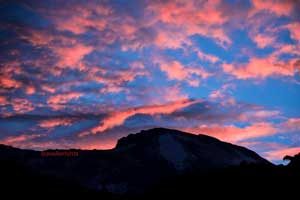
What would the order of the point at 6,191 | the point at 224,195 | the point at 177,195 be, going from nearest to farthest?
the point at 224,195, the point at 6,191, the point at 177,195

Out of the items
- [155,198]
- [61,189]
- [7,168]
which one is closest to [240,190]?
[155,198]

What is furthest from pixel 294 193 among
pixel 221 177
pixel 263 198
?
pixel 221 177

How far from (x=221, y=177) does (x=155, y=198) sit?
11570mm

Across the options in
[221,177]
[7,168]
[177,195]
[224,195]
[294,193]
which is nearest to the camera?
[294,193]

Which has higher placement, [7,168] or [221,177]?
[7,168]

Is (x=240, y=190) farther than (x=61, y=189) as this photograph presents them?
No

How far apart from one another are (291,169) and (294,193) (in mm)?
12234

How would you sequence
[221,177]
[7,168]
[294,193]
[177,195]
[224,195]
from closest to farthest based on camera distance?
[294,193] < [224,195] < [177,195] < [221,177] < [7,168]

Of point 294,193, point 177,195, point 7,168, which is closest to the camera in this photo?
point 294,193

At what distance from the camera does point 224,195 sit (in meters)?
50.7

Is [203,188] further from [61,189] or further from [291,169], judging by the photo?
[61,189]

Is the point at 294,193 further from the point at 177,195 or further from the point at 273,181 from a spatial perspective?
the point at 177,195

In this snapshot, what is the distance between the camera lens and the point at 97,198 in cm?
6481

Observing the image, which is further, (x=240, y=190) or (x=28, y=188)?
(x=28, y=188)
